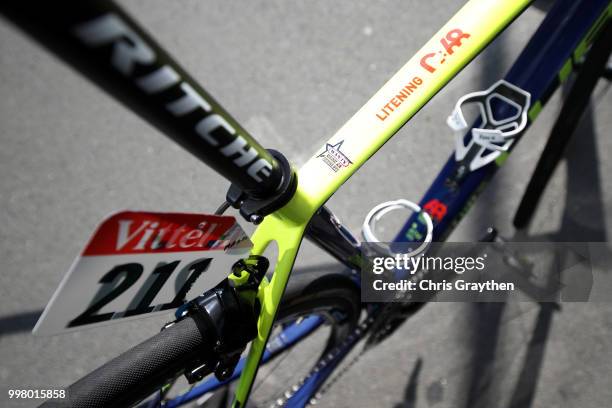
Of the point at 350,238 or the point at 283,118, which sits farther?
the point at 283,118

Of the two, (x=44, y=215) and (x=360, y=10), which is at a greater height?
(x=44, y=215)

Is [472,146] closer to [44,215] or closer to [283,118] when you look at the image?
[283,118]

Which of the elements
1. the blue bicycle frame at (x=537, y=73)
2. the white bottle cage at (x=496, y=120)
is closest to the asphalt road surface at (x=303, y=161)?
the blue bicycle frame at (x=537, y=73)

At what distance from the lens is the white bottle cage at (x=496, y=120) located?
1.10 m

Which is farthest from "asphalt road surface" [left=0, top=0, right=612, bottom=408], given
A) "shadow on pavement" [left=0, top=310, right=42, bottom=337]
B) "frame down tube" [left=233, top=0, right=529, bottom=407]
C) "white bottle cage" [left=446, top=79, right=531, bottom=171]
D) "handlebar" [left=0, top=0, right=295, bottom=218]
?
"handlebar" [left=0, top=0, right=295, bottom=218]

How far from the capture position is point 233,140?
68 cm

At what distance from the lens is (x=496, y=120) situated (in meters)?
1.14

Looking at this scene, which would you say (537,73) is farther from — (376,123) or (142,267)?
(142,267)

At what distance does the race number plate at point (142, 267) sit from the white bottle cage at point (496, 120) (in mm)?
551

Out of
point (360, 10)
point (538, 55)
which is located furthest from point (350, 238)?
point (360, 10)

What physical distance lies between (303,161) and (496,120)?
93 cm

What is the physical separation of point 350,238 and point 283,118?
1.00m

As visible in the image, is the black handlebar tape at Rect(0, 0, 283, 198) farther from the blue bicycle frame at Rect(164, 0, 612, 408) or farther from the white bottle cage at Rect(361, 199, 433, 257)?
the blue bicycle frame at Rect(164, 0, 612, 408)

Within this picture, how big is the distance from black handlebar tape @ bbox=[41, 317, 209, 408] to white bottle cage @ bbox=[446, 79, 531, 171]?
67 cm
